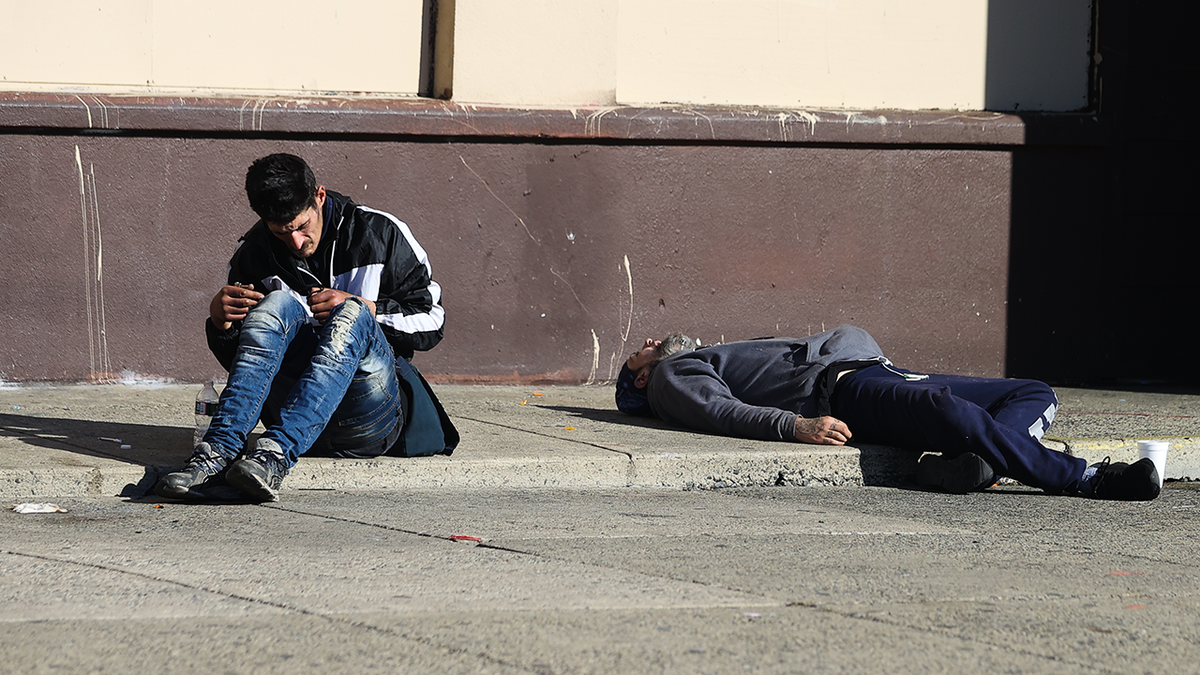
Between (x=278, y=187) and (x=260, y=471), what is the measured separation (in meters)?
0.98

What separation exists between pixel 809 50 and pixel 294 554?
5187mm

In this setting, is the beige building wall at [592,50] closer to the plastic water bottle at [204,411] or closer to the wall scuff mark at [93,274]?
the wall scuff mark at [93,274]

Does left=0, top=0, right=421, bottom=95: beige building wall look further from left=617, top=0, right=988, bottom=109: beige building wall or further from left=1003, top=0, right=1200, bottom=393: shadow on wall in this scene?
left=1003, top=0, right=1200, bottom=393: shadow on wall

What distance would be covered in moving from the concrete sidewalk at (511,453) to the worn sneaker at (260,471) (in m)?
0.42

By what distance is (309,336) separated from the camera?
15.2 feet

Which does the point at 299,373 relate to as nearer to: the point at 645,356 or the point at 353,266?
the point at 353,266

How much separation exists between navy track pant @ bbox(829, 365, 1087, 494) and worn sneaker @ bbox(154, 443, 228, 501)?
2.50 metres

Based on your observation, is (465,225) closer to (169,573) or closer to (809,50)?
(809,50)

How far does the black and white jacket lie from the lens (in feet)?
15.8

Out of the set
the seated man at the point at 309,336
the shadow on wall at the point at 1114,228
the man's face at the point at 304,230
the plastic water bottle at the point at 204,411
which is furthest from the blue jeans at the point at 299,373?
the shadow on wall at the point at 1114,228

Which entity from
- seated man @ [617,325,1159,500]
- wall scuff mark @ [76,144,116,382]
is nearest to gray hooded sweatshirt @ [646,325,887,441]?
seated man @ [617,325,1159,500]

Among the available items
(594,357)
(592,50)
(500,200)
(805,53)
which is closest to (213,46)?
(500,200)

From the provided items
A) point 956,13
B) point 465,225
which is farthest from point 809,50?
point 465,225

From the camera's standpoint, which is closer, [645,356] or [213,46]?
[645,356]
